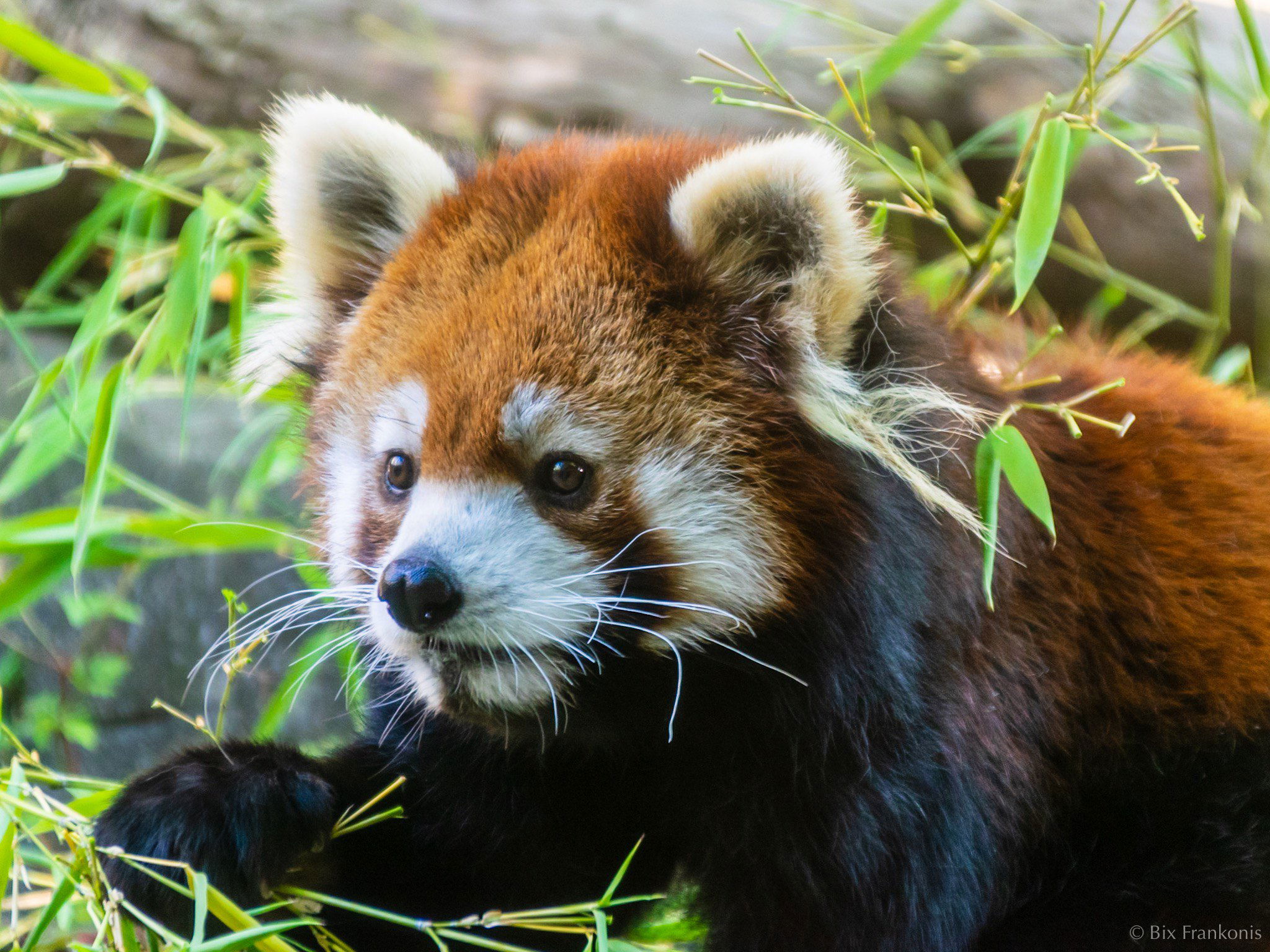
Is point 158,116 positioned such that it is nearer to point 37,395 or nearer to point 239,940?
point 37,395

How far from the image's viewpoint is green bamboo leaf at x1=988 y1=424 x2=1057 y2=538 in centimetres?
192

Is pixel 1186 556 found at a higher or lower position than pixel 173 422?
higher

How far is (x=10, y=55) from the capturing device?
408 cm

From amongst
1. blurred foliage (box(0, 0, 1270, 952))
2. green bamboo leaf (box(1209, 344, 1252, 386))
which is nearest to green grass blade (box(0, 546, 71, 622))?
blurred foliage (box(0, 0, 1270, 952))

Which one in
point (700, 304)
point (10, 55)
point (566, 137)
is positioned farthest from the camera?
point (10, 55)

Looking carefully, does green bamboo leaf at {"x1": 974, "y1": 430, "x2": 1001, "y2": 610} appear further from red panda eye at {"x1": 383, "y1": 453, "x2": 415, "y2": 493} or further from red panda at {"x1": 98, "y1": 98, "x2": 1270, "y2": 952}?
red panda eye at {"x1": 383, "y1": 453, "x2": 415, "y2": 493}

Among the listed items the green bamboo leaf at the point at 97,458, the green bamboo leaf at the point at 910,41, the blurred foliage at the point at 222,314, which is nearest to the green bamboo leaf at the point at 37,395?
the blurred foliage at the point at 222,314

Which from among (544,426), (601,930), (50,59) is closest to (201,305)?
(50,59)

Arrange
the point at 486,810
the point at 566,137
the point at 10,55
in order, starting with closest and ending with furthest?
the point at 486,810
the point at 566,137
the point at 10,55

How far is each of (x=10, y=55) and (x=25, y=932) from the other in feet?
9.79

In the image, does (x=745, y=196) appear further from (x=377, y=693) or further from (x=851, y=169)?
(x=377, y=693)

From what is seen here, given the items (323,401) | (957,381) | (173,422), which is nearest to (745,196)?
(957,381)

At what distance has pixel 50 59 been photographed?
8.34 feet

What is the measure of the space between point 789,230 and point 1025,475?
22.3 inches
